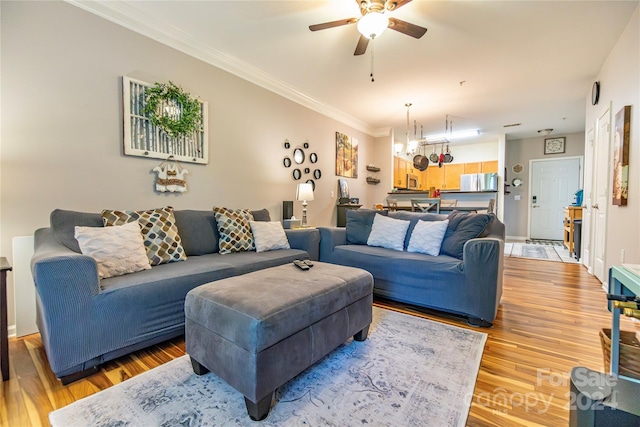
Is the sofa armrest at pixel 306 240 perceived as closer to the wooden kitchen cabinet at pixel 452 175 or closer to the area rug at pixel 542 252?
the area rug at pixel 542 252

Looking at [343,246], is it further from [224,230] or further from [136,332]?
[136,332]

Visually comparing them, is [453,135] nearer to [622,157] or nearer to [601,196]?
[601,196]

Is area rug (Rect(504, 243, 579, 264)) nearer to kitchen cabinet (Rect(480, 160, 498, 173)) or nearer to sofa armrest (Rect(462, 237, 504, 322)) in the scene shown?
kitchen cabinet (Rect(480, 160, 498, 173))

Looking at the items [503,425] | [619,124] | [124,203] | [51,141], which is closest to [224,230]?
[124,203]

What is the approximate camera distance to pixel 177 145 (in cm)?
287

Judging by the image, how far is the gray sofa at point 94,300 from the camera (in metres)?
1.44

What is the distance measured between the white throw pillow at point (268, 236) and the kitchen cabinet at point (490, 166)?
6.81 metres

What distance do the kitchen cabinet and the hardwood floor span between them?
543cm

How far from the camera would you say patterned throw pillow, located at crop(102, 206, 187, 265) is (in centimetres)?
217

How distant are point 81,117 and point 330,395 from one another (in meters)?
2.74

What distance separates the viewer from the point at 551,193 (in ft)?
23.6

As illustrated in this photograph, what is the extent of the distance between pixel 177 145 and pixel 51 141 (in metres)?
0.95

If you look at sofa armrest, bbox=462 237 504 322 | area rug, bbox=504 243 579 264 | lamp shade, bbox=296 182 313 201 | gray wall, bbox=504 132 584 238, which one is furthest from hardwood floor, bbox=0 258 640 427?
gray wall, bbox=504 132 584 238

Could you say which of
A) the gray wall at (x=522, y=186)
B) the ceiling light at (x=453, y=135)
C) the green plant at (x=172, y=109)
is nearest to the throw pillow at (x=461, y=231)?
the green plant at (x=172, y=109)
